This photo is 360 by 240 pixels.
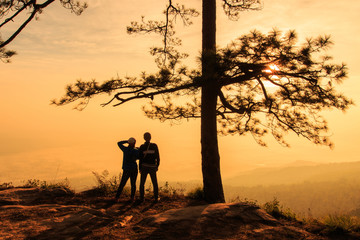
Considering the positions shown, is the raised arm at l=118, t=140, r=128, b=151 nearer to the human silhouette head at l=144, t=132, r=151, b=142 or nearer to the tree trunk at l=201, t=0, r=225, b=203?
the human silhouette head at l=144, t=132, r=151, b=142

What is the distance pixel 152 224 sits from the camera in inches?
236

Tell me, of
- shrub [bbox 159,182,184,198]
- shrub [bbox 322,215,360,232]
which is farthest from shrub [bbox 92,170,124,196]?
shrub [bbox 322,215,360,232]

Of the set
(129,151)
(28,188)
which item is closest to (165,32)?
(129,151)

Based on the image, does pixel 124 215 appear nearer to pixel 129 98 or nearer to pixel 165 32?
pixel 129 98

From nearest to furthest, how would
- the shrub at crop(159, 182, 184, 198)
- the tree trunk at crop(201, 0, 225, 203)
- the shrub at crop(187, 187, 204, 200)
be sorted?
1. the tree trunk at crop(201, 0, 225, 203)
2. the shrub at crop(187, 187, 204, 200)
3. the shrub at crop(159, 182, 184, 198)

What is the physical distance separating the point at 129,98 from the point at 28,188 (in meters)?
4.76

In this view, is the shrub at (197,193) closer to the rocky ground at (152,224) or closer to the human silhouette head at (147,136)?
the rocky ground at (152,224)

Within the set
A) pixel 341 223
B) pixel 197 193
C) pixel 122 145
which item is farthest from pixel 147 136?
pixel 341 223

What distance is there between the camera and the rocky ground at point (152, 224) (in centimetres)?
567

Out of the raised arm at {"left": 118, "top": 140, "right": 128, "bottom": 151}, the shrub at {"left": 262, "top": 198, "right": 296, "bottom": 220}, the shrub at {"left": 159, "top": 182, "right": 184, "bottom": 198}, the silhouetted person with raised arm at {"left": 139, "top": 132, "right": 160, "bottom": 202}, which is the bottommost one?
the shrub at {"left": 262, "top": 198, "right": 296, "bottom": 220}

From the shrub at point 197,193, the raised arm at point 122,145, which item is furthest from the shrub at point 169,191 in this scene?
the raised arm at point 122,145

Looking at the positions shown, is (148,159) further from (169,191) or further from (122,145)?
(169,191)

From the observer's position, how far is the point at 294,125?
968cm

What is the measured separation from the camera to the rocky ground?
5.67m
